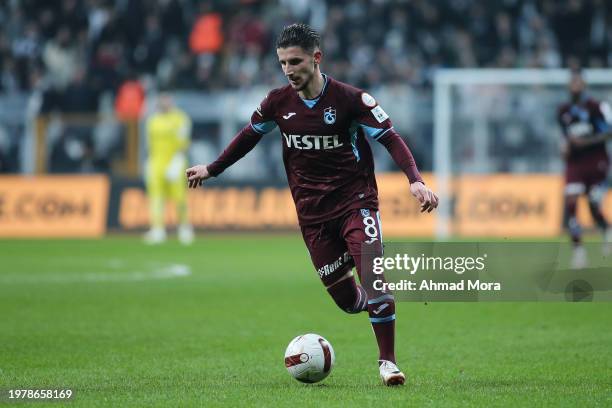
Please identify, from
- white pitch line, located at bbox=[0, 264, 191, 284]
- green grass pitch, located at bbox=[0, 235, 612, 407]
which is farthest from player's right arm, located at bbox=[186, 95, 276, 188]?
white pitch line, located at bbox=[0, 264, 191, 284]

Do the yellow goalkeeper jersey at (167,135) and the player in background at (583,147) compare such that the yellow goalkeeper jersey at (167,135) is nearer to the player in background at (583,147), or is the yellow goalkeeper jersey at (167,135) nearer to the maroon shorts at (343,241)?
the player in background at (583,147)

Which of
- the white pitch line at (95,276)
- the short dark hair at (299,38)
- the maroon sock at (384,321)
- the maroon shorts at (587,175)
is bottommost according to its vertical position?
the white pitch line at (95,276)

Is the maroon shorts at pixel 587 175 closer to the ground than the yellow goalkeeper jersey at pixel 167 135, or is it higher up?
closer to the ground

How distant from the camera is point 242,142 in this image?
8.12 metres

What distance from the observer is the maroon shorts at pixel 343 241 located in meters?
7.66

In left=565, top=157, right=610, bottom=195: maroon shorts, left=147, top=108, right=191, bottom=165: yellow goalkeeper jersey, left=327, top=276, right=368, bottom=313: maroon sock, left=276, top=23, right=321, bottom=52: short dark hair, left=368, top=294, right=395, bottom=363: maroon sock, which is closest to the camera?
left=368, top=294, right=395, bottom=363: maroon sock

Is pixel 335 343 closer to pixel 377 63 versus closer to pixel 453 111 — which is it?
pixel 453 111

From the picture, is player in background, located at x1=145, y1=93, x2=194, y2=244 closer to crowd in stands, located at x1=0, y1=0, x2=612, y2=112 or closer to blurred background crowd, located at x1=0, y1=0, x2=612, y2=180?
blurred background crowd, located at x1=0, y1=0, x2=612, y2=180

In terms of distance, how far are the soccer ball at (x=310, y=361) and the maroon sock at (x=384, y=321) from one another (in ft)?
1.18

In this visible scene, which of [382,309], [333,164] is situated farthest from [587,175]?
[382,309]

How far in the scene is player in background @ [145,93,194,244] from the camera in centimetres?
2181

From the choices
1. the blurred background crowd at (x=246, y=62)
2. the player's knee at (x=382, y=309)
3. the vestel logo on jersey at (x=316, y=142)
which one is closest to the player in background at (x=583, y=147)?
the blurred background crowd at (x=246, y=62)

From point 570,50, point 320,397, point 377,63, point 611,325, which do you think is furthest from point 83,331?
point 570,50

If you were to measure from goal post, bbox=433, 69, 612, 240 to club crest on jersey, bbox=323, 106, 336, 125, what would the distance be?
48.7 feet
